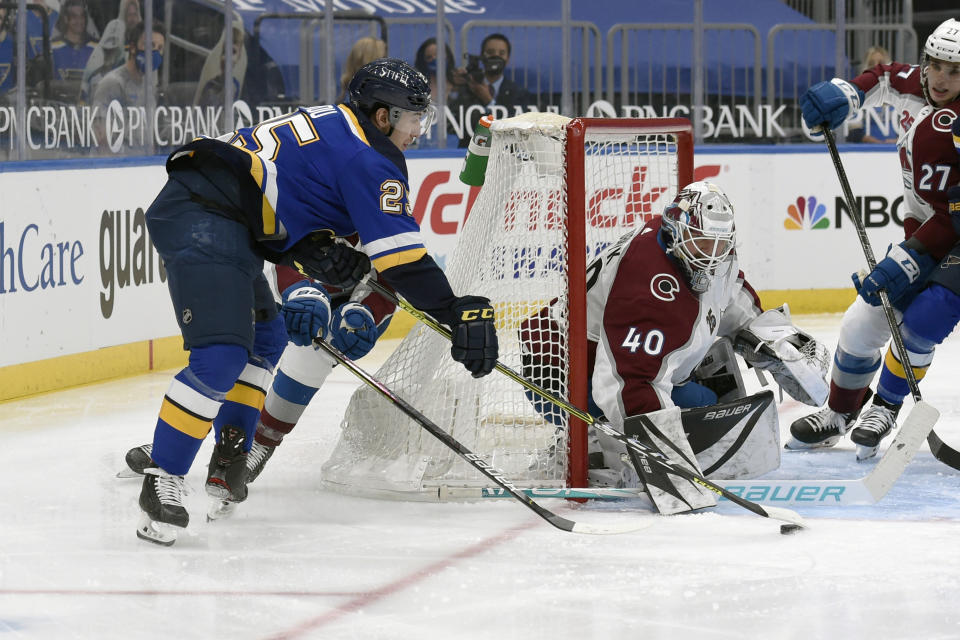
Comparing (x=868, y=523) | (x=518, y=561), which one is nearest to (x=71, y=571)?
(x=518, y=561)

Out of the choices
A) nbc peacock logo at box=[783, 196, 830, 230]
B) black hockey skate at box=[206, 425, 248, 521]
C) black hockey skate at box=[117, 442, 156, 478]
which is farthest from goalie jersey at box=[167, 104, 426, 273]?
nbc peacock logo at box=[783, 196, 830, 230]

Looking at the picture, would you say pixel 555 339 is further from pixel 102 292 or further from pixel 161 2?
pixel 161 2

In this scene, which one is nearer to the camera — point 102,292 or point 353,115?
point 353,115

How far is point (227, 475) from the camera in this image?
10.5ft

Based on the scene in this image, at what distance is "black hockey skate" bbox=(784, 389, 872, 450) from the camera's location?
156 inches

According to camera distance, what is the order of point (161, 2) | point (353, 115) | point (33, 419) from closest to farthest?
point (353, 115) → point (33, 419) → point (161, 2)

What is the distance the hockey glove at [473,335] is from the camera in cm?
293

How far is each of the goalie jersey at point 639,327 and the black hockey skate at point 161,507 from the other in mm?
945

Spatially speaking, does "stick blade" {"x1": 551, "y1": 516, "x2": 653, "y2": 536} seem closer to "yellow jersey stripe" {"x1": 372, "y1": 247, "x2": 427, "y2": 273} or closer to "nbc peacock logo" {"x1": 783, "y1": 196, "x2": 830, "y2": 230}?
"yellow jersey stripe" {"x1": 372, "y1": 247, "x2": 427, "y2": 273}

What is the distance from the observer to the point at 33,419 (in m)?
4.45

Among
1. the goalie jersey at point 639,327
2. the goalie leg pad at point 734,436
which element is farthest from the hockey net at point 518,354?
the goalie leg pad at point 734,436

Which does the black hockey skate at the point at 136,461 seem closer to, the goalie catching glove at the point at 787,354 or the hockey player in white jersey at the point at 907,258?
the goalie catching glove at the point at 787,354

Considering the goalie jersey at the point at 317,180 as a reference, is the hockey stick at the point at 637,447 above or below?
below

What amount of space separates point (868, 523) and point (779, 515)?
0.69 feet
